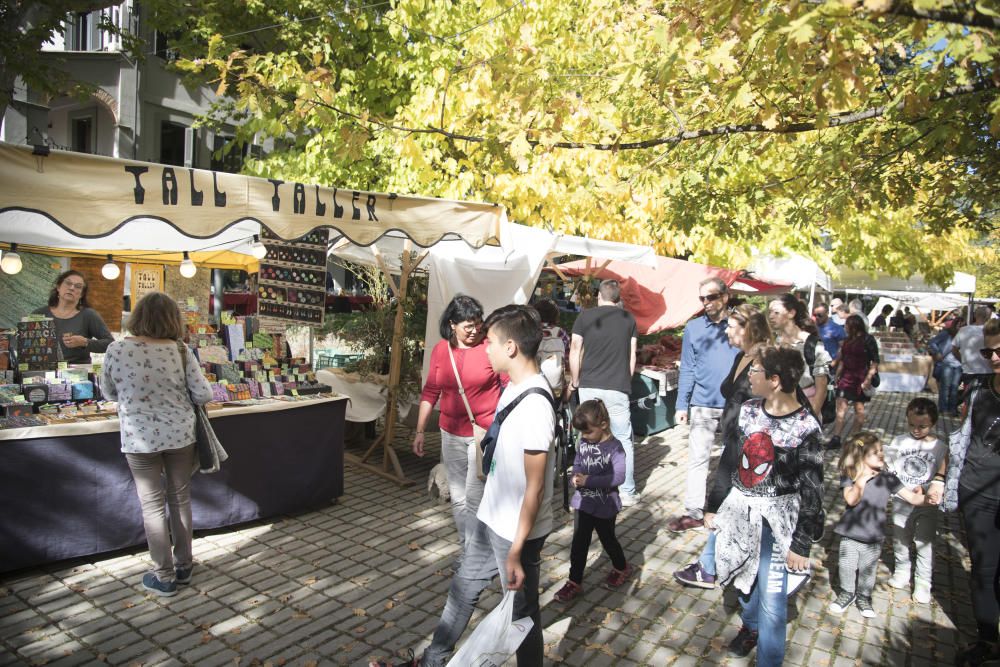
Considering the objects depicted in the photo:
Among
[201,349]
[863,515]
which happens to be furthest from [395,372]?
[863,515]

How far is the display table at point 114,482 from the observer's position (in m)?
4.24

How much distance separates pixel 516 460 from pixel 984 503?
9.17 ft

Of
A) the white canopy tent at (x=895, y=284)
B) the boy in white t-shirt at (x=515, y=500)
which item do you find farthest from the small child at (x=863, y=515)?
Result: the white canopy tent at (x=895, y=284)

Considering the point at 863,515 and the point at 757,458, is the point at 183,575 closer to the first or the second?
the point at 757,458

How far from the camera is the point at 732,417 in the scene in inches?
150

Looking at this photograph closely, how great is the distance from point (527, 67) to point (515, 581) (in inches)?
166

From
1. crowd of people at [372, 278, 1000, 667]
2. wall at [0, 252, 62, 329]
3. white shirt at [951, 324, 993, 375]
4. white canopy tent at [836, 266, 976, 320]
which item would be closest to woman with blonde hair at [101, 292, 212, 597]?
crowd of people at [372, 278, 1000, 667]

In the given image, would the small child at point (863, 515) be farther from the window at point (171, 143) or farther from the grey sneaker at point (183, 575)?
the window at point (171, 143)

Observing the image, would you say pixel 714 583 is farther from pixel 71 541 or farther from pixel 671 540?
pixel 71 541

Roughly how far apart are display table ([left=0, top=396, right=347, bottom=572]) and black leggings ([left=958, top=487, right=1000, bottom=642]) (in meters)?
4.71

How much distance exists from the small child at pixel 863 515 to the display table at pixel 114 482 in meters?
Result: 4.11

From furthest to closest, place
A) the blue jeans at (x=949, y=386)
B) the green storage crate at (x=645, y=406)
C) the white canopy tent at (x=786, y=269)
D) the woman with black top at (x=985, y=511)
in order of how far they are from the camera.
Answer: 1. the white canopy tent at (x=786, y=269)
2. the blue jeans at (x=949, y=386)
3. the green storage crate at (x=645, y=406)
4. the woman with black top at (x=985, y=511)

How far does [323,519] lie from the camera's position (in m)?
5.57

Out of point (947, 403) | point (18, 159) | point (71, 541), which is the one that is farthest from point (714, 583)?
point (947, 403)
